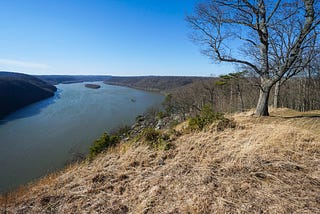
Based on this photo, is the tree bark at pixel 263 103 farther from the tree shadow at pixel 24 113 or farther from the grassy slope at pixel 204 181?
the tree shadow at pixel 24 113

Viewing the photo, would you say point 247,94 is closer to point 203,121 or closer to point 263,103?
point 263,103

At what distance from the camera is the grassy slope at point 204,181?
1741 millimetres

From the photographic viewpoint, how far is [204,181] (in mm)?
2109

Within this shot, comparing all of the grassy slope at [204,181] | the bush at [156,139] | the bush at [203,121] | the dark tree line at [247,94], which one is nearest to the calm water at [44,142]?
the bush at [156,139]

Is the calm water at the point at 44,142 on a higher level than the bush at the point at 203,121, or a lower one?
lower

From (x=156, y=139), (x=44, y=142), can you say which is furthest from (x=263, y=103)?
(x=44, y=142)

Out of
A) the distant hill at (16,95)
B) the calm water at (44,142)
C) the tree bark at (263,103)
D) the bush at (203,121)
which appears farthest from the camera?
the distant hill at (16,95)

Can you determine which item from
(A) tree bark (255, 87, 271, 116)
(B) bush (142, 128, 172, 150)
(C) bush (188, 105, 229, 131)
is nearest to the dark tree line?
(A) tree bark (255, 87, 271, 116)

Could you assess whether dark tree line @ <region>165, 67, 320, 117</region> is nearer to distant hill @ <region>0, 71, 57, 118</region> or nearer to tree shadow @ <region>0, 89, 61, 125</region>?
tree shadow @ <region>0, 89, 61, 125</region>

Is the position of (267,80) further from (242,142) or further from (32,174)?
(32,174)

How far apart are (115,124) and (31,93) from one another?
47239 mm

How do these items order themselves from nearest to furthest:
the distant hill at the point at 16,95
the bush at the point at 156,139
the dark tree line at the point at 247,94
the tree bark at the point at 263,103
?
1. the bush at the point at 156,139
2. the tree bark at the point at 263,103
3. the dark tree line at the point at 247,94
4. the distant hill at the point at 16,95

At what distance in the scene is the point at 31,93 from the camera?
56.5m

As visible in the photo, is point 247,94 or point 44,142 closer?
point 44,142
